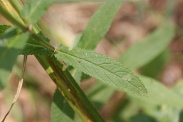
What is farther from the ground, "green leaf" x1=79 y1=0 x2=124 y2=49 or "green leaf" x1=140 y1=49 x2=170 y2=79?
"green leaf" x1=79 y1=0 x2=124 y2=49

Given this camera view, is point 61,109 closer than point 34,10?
No

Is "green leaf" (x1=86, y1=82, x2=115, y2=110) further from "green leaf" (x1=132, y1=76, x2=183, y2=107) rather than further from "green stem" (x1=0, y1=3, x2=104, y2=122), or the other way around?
"green stem" (x1=0, y1=3, x2=104, y2=122)

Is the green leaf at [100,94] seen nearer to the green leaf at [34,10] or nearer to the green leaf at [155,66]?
the green leaf at [155,66]

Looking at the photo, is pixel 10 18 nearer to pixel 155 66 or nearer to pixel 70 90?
pixel 70 90

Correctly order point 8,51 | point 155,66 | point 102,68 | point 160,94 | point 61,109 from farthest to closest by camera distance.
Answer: point 155,66
point 160,94
point 61,109
point 102,68
point 8,51

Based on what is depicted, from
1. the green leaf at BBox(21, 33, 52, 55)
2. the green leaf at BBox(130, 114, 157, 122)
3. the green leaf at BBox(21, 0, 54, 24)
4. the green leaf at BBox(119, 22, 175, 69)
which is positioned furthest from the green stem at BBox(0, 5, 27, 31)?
the green leaf at BBox(119, 22, 175, 69)

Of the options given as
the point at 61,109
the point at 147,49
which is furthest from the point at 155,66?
the point at 61,109

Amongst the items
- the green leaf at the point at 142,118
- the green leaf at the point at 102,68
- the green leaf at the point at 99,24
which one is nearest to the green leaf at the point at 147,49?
the green leaf at the point at 142,118
